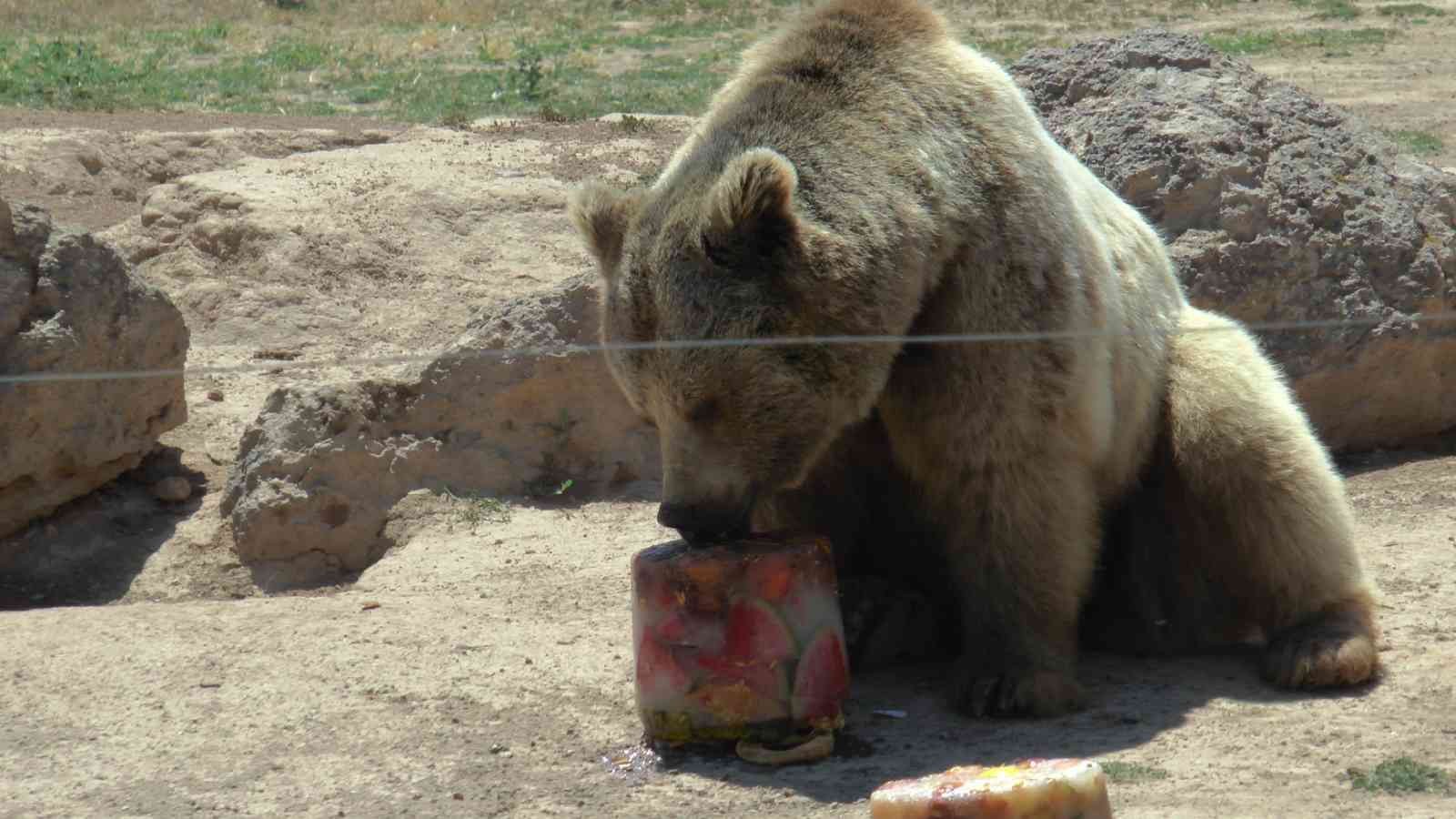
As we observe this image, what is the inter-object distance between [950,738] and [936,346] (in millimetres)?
903

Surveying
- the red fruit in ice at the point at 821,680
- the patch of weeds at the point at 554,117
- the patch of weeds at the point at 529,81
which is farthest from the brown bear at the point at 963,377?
the patch of weeds at the point at 529,81

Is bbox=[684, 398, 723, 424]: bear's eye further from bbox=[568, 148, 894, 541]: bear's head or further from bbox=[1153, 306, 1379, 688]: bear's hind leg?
bbox=[1153, 306, 1379, 688]: bear's hind leg

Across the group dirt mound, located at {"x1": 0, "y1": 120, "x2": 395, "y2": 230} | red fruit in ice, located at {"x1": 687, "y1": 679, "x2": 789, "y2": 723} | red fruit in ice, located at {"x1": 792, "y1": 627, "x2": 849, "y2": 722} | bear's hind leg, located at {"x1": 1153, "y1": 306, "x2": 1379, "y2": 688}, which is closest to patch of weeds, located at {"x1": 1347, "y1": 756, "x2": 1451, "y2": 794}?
bear's hind leg, located at {"x1": 1153, "y1": 306, "x2": 1379, "y2": 688}

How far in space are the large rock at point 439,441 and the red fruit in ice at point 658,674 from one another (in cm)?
250

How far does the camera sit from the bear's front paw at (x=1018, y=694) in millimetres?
4070

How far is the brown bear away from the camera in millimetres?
3727

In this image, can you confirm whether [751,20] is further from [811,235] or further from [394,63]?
[811,235]

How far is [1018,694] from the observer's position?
13.3 feet

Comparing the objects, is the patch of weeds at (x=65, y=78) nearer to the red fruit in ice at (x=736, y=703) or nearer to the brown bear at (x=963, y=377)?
the brown bear at (x=963, y=377)

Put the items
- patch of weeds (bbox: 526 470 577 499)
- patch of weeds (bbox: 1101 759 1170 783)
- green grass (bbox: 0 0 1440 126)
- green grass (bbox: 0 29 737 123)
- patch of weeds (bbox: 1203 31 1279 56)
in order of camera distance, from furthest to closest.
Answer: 1. patch of weeds (bbox: 1203 31 1279 56)
2. green grass (bbox: 0 0 1440 126)
3. green grass (bbox: 0 29 737 123)
4. patch of weeds (bbox: 526 470 577 499)
5. patch of weeds (bbox: 1101 759 1170 783)

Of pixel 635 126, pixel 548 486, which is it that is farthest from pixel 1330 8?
pixel 548 486

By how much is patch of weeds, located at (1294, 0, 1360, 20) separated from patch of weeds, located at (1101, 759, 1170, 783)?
2038cm

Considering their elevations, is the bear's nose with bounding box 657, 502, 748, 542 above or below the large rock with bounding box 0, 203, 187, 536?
above

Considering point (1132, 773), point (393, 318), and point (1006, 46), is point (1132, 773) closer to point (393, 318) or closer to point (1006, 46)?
point (393, 318)
